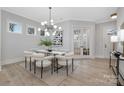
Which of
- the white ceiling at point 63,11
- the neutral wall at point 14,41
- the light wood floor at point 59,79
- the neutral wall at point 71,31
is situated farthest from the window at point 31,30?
the light wood floor at point 59,79

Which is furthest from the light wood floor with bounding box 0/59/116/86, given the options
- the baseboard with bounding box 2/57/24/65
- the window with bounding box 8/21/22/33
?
the window with bounding box 8/21/22/33

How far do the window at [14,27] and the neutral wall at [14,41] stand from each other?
0.17 metres

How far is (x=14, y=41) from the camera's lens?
477 cm

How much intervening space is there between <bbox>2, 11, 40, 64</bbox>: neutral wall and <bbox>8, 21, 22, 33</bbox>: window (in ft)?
Answer: 0.56

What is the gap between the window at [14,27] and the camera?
458 cm

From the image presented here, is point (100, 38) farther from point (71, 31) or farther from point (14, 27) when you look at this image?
point (14, 27)

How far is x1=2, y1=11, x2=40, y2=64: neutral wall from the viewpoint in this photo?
4.28m

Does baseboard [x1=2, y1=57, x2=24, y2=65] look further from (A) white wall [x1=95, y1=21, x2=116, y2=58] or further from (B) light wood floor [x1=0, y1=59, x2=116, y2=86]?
(A) white wall [x1=95, y1=21, x2=116, y2=58]

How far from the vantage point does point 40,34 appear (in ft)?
20.8

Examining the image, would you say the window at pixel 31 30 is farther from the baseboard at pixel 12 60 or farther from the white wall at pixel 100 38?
the white wall at pixel 100 38

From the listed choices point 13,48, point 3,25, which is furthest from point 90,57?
point 3,25

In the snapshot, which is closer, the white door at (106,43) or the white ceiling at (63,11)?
the white ceiling at (63,11)

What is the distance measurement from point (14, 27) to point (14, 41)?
29.5 inches
